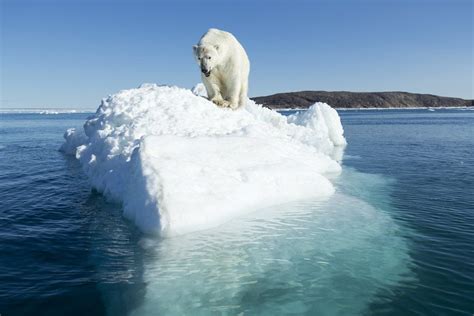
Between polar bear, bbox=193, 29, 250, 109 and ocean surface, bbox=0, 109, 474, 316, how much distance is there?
3955mm

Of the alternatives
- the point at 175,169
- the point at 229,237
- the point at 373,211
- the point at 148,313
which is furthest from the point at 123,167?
the point at 373,211

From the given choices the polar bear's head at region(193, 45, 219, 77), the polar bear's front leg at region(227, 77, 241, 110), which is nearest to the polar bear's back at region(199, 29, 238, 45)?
the polar bear's head at region(193, 45, 219, 77)

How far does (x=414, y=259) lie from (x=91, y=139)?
810 centimetres

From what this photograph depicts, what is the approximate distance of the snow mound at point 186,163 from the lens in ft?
18.9

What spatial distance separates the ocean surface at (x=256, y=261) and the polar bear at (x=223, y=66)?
395cm

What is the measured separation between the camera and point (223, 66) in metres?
10.1

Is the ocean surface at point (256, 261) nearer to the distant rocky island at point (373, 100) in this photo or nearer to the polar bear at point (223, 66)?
the polar bear at point (223, 66)

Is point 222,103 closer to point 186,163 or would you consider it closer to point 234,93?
point 234,93

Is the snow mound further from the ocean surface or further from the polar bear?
the polar bear

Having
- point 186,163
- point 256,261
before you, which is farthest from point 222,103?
point 256,261

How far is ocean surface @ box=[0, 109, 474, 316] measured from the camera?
152 inches

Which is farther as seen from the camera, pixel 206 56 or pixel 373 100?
pixel 373 100

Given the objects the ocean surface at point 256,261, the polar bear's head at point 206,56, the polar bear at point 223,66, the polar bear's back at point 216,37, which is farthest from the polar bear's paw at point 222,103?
the ocean surface at point 256,261

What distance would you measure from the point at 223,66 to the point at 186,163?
179 inches
